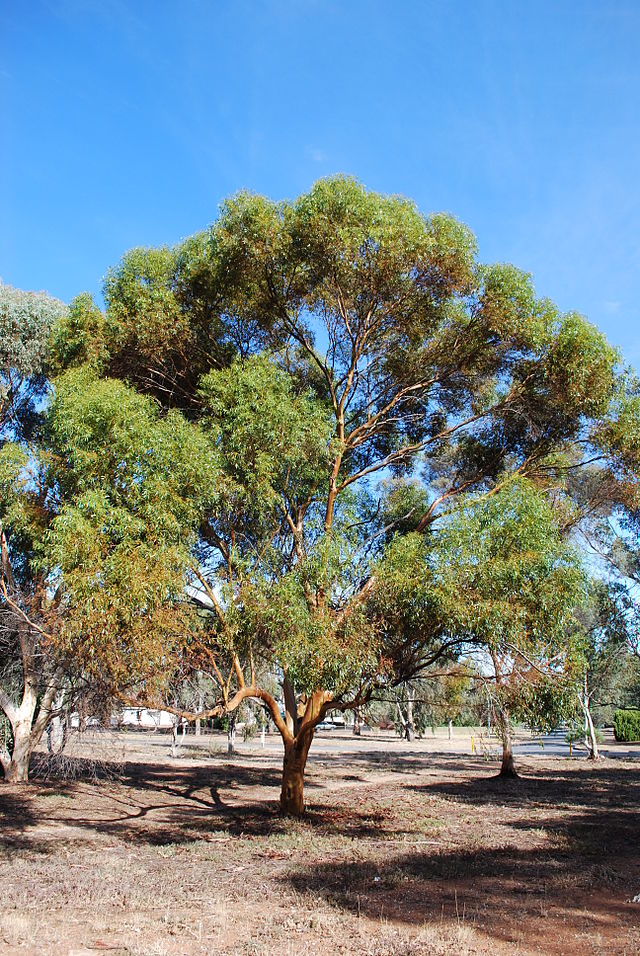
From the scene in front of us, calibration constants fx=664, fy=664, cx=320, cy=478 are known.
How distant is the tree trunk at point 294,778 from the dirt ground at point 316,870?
422mm

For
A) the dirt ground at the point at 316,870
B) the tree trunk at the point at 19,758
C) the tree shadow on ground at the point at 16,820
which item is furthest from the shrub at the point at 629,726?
the tree shadow on ground at the point at 16,820

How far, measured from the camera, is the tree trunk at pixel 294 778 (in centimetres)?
1252

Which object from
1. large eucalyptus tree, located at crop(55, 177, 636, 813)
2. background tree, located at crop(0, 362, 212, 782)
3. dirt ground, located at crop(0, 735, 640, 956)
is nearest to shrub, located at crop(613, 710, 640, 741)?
dirt ground, located at crop(0, 735, 640, 956)

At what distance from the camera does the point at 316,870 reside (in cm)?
852

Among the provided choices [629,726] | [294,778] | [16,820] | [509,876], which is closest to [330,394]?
[294,778]

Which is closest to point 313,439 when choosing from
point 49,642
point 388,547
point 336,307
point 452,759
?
point 388,547

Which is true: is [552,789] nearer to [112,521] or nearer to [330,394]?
[330,394]

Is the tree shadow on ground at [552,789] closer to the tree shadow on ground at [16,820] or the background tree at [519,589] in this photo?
the background tree at [519,589]

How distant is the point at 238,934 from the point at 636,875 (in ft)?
17.7

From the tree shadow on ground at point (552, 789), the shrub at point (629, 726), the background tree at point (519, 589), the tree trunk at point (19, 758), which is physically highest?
the background tree at point (519, 589)

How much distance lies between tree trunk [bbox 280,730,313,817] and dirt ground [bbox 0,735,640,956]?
422 mm

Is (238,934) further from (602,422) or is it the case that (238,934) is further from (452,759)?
(452,759)

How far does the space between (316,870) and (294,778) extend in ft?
14.3

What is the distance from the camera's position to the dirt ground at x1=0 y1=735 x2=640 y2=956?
5.63 m
